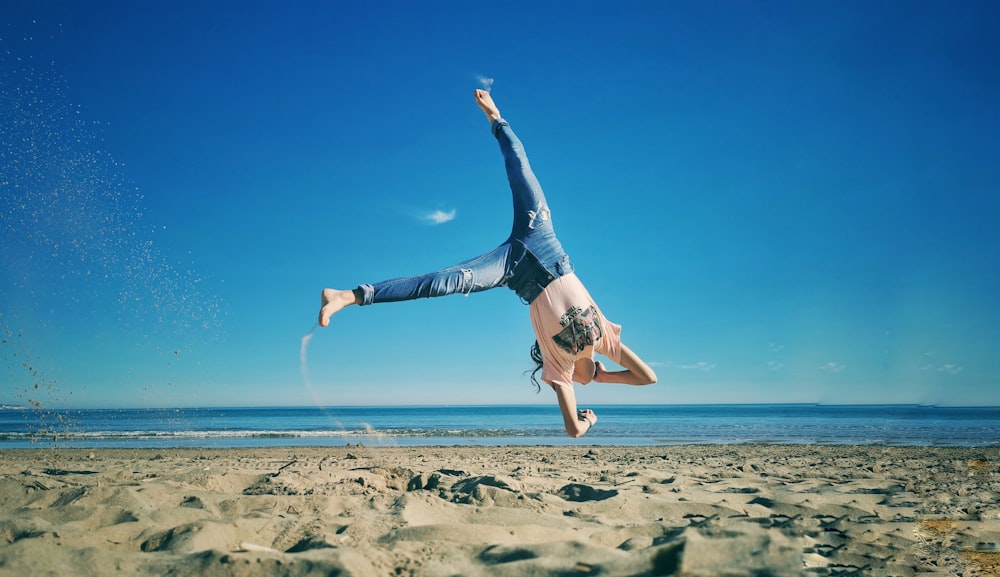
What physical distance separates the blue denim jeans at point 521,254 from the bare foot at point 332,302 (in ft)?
0.74

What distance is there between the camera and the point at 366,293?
3.18 meters

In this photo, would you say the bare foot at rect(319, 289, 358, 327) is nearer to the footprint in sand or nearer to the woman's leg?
the woman's leg

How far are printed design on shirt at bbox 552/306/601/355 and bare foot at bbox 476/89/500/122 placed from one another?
1495 mm

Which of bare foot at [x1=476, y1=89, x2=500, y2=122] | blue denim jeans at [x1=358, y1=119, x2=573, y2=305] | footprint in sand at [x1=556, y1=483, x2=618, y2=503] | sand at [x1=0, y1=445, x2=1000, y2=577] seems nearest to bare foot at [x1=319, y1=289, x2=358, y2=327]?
blue denim jeans at [x1=358, y1=119, x2=573, y2=305]

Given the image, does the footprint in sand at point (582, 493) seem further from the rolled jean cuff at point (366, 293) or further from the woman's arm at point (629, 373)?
the rolled jean cuff at point (366, 293)

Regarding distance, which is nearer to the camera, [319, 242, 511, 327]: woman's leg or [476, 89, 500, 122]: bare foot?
[319, 242, 511, 327]: woman's leg

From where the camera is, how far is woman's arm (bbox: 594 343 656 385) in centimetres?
418

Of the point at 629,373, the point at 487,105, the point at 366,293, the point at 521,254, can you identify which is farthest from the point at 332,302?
the point at 629,373

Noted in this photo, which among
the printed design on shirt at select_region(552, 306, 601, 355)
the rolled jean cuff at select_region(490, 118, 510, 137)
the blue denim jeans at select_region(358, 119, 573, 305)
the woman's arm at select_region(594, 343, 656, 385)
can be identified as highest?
the rolled jean cuff at select_region(490, 118, 510, 137)

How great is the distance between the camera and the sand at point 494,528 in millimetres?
2451

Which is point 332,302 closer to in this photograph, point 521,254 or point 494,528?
point 521,254

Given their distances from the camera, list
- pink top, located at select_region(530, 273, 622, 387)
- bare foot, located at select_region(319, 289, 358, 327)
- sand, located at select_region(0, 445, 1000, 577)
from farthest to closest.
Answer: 1. pink top, located at select_region(530, 273, 622, 387)
2. bare foot, located at select_region(319, 289, 358, 327)
3. sand, located at select_region(0, 445, 1000, 577)

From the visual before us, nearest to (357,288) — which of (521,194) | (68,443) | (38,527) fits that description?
(521,194)

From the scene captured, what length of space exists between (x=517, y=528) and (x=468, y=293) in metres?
1.33
